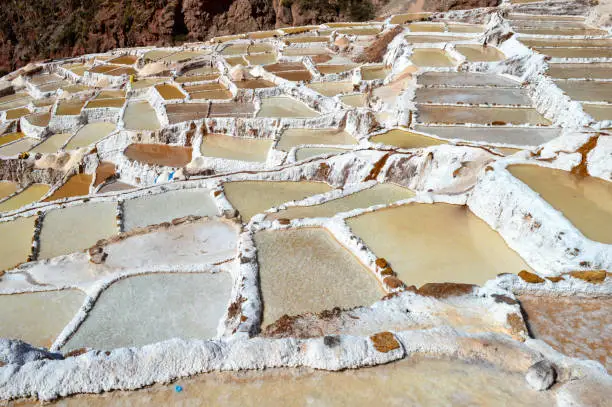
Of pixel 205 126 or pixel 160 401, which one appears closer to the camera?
pixel 160 401

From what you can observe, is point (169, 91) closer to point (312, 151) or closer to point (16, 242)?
point (312, 151)

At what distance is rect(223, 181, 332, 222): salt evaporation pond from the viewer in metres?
12.7

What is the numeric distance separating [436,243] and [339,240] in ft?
6.48

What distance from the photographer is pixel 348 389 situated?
16.8ft

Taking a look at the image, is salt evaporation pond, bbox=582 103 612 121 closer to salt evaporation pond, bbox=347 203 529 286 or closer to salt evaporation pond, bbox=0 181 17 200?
salt evaporation pond, bbox=347 203 529 286

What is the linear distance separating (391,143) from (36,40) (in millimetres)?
49177

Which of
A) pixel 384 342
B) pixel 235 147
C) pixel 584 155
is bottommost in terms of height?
pixel 235 147

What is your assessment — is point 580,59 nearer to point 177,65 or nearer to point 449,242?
point 449,242

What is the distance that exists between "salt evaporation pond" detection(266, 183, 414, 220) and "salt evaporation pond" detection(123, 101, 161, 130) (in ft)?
43.4

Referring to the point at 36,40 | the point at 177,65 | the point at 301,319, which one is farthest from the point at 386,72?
the point at 36,40

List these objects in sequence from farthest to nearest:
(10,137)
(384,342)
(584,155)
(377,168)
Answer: (10,137) < (377,168) < (584,155) < (384,342)

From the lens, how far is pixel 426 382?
518cm

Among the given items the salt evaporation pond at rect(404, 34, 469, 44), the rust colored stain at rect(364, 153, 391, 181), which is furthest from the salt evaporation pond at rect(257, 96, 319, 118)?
the rust colored stain at rect(364, 153, 391, 181)

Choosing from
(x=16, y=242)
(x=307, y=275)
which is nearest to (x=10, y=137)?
(x=16, y=242)
